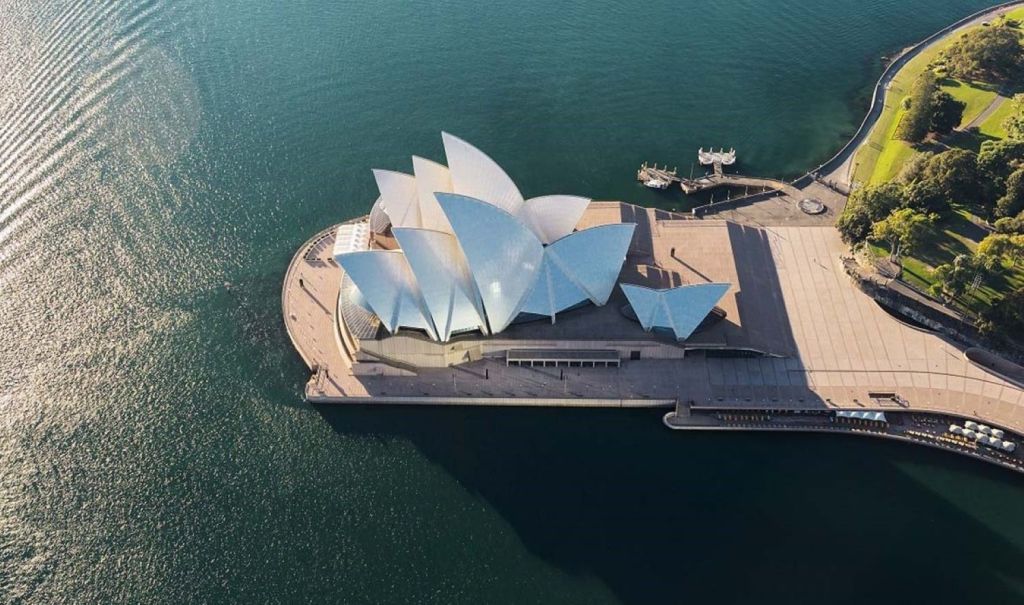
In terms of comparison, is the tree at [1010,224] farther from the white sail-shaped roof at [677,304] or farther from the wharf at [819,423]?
the white sail-shaped roof at [677,304]

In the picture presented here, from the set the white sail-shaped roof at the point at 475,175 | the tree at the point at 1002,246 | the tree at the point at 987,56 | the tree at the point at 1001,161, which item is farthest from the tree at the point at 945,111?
the white sail-shaped roof at the point at 475,175

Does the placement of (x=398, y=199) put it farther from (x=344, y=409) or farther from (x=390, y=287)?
(x=344, y=409)

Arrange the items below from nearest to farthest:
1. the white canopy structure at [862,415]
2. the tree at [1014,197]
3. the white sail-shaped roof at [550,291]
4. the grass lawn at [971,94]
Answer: the white canopy structure at [862,415] → the white sail-shaped roof at [550,291] → the tree at [1014,197] → the grass lawn at [971,94]

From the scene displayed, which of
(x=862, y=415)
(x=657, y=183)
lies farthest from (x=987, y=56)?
(x=862, y=415)

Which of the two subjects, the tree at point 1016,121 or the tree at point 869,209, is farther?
the tree at point 1016,121

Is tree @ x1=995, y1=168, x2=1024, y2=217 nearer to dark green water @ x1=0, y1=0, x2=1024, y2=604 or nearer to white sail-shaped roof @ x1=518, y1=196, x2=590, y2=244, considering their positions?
dark green water @ x1=0, y1=0, x2=1024, y2=604

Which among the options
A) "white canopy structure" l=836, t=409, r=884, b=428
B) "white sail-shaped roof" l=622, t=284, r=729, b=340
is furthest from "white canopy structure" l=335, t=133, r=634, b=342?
"white canopy structure" l=836, t=409, r=884, b=428

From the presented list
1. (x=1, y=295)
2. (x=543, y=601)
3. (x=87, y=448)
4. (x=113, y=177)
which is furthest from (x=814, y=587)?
(x=113, y=177)
